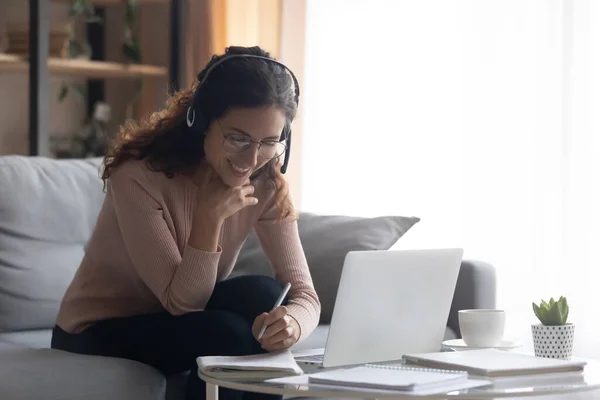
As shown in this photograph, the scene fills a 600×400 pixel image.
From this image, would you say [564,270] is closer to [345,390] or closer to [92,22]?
[345,390]

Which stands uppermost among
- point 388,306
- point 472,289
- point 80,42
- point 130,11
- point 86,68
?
point 130,11

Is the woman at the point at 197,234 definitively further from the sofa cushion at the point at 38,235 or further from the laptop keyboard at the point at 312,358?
the sofa cushion at the point at 38,235

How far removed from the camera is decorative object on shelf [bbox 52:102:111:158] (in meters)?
3.70

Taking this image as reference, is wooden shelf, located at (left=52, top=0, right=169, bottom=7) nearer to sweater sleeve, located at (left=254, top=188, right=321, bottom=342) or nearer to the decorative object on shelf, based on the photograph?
the decorative object on shelf

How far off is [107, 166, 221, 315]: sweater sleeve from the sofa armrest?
28.5 inches

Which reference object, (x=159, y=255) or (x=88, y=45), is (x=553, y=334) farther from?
(x=88, y=45)

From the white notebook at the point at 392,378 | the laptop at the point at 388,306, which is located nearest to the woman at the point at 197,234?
the laptop at the point at 388,306

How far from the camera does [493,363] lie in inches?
52.0

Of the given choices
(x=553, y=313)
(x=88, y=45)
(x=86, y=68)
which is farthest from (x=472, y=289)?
(x=88, y=45)

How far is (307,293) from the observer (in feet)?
5.63

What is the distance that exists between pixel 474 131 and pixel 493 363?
1.52 metres

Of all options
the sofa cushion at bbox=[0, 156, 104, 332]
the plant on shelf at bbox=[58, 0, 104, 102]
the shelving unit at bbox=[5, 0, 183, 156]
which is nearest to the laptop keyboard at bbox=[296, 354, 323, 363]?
the sofa cushion at bbox=[0, 156, 104, 332]

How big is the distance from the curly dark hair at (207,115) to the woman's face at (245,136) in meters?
0.01

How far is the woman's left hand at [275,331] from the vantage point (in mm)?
1437
